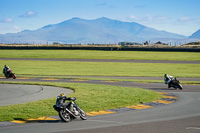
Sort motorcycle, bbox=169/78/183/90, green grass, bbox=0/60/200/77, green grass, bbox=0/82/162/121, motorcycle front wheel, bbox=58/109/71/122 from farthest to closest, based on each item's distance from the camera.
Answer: green grass, bbox=0/60/200/77, motorcycle, bbox=169/78/183/90, green grass, bbox=0/82/162/121, motorcycle front wheel, bbox=58/109/71/122

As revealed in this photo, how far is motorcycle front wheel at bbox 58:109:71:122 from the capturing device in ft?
46.9

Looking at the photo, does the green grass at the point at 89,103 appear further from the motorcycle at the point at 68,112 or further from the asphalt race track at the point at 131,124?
the motorcycle at the point at 68,112

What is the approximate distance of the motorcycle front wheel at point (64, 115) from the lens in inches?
563

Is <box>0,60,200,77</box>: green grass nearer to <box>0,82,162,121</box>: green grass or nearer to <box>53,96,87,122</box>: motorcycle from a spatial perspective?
<box>0,82,162,121</box>: green grass

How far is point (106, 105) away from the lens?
18562 millimetres

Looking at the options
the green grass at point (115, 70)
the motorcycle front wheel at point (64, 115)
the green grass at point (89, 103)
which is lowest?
the green grass at point (115, 70)

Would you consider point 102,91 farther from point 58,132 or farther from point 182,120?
point 58,132

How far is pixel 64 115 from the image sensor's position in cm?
1441

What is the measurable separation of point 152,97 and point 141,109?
14.3 feet

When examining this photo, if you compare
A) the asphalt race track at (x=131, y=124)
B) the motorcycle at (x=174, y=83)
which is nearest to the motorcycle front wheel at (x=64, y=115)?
the asphalt race track at (x=131, y=124)

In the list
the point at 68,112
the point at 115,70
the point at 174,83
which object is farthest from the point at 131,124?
the point at 115,70

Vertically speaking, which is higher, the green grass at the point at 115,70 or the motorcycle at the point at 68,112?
the motorcycle at the point at 68,112

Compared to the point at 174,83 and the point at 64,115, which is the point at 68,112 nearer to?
the point at 64,115

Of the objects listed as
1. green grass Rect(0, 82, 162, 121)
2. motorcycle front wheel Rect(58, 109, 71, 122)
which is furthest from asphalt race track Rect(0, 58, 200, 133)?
green grass Rect(0, 82, 162, 121)
